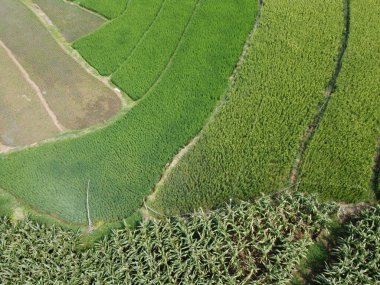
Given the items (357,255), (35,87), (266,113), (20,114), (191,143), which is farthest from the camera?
(35,87)

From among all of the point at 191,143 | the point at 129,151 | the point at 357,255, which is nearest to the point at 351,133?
the point at 357,255

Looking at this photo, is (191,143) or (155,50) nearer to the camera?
(191,143)

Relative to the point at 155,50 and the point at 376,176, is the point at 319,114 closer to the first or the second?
the point at 376,176

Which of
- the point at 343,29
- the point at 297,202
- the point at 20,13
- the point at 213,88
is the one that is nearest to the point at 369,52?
the point at 343,29

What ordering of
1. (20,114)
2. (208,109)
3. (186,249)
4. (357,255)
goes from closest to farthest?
(357,255)
(186,249)
(208,109)
(20,114)

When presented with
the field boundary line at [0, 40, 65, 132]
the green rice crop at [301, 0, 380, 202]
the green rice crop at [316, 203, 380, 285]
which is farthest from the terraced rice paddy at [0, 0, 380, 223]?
the green rice crop at [316, 203, 380, 285]

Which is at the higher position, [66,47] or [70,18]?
[70,18]

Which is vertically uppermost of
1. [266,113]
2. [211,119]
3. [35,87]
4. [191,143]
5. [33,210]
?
[266,113]
